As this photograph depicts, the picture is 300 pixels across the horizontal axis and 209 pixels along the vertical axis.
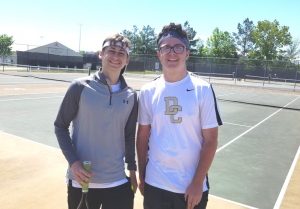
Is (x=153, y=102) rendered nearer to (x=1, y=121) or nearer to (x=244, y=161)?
(x=244, y=161)

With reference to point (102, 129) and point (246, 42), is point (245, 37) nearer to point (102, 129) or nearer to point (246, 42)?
point (246, 42)

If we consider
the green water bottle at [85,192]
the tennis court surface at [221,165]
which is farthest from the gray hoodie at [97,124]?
the tennis court surface at [221,165]

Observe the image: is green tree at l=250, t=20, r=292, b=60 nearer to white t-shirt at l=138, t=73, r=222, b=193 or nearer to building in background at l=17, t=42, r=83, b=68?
building in background at l=17, t=42, r=83, b=68

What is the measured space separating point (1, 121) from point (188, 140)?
29.8ft

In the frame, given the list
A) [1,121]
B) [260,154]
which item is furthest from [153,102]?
[1,121]

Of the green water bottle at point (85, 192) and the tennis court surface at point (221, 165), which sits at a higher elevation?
the green water bottle at point (85, 192)

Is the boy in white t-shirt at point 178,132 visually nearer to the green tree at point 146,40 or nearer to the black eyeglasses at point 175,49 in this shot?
the black eyeglasses at point 175,49

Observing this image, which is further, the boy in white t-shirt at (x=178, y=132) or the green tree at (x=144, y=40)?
the green tree at (x=144, y=40)

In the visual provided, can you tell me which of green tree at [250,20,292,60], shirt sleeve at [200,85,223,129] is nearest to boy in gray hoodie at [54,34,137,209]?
shirt sleeve at [200,85,223,129]

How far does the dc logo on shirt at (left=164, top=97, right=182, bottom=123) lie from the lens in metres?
2.71

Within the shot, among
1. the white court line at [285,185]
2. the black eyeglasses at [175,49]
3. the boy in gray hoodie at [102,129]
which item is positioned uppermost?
the black eyeglasses at [175,49]

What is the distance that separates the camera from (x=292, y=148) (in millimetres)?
9781

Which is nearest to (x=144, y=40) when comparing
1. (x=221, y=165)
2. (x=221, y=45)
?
(x=221, y=45)

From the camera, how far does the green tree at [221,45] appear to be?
83.0 m
